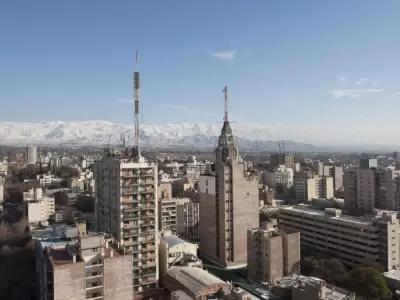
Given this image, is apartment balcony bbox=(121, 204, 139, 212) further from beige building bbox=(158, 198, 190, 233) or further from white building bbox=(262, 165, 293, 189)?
white building bbox=(262, 165, 293, 189)

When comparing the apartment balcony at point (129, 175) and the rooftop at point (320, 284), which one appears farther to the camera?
the apartment balcony at point (129, 175)

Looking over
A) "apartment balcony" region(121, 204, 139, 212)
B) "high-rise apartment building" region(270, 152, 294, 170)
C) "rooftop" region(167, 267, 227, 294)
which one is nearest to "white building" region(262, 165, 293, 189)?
"high-rise apartment building" region(270, 152, 294, 170)

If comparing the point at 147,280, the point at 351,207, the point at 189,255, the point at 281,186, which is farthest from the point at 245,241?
the point at 281,186

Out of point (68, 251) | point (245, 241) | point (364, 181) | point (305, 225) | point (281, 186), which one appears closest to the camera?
point (68, 251)

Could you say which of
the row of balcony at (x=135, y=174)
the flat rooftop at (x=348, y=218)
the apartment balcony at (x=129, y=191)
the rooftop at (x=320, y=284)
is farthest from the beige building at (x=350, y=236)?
the apartment balcony at (x=129, y=191)

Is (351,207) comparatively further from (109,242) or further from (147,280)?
(109,242)

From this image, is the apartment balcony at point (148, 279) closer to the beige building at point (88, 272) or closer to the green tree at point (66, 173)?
the beige building at point (88, 272)
